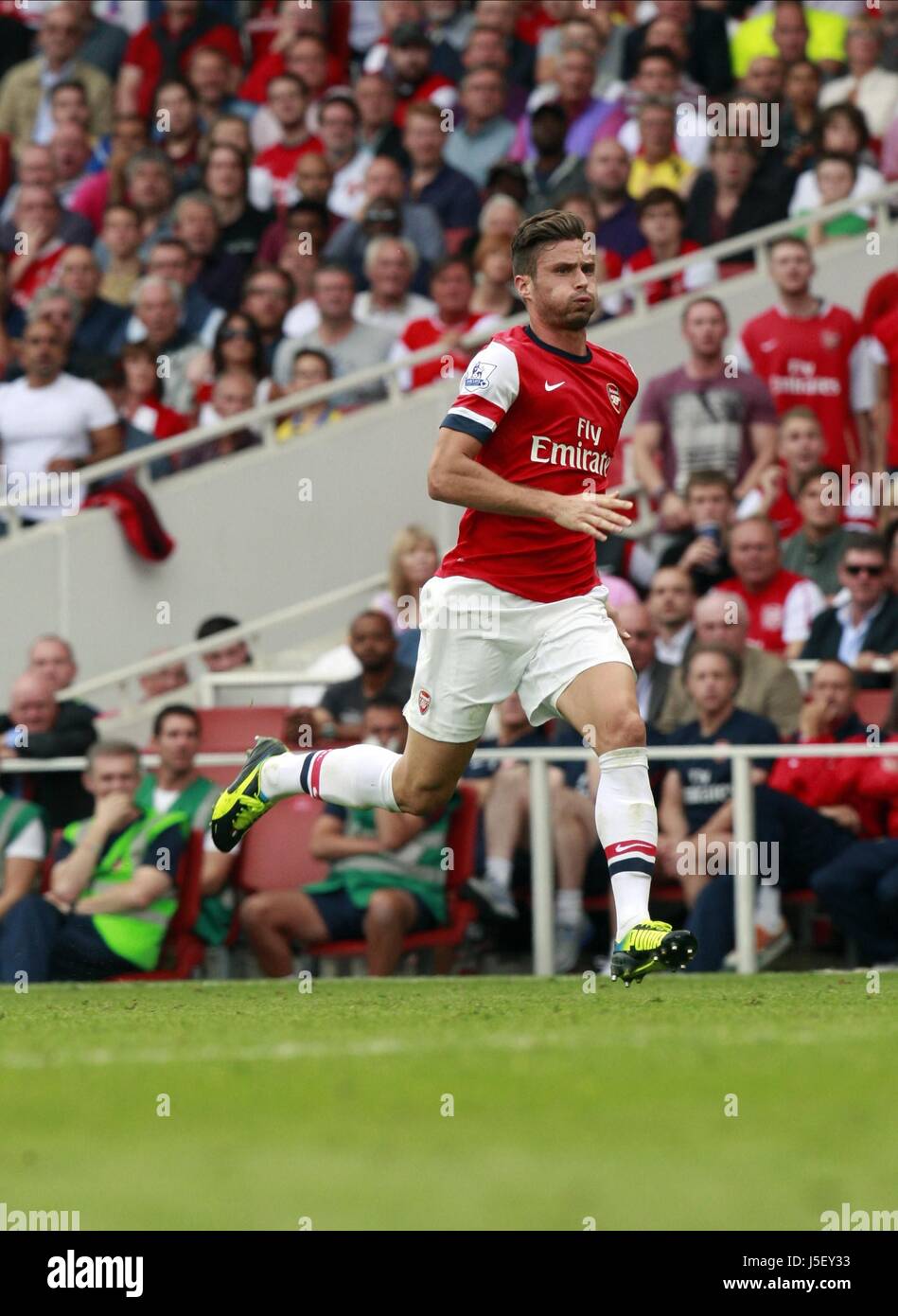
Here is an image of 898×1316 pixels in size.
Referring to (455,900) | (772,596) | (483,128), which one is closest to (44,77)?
(483,128)

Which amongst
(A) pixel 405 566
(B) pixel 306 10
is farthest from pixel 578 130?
(A) pixel 405 566

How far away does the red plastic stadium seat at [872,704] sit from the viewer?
12.7m

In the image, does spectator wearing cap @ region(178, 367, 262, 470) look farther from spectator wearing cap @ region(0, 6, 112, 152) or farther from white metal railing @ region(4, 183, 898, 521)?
spectator wearing cap @ region(0, 6, 112, 152)

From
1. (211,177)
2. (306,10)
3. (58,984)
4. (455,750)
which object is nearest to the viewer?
(455,750)

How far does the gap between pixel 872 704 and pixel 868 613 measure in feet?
1.77

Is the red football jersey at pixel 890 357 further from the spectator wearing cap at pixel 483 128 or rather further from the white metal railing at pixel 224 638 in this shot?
the spectator wearing cap at pixel 483 128

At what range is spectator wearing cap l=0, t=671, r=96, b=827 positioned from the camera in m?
12.9

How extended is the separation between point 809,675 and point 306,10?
9121mm

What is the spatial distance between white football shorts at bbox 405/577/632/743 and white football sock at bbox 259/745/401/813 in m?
0.48

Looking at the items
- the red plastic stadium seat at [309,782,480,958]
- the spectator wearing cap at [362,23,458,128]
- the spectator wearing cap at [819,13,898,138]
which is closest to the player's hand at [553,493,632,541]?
the red plastic stadium seat at [309,782,480,958]

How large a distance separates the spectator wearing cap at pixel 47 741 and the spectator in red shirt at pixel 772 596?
11.7ft

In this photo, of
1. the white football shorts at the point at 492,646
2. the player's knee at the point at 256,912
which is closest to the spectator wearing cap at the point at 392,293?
the player's knee at the point at 256,912

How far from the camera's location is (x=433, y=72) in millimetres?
18906

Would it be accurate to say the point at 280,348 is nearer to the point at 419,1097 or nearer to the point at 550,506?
the point at 550,506
